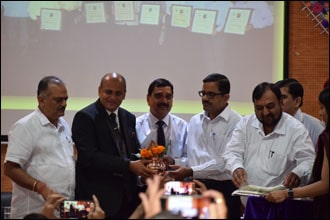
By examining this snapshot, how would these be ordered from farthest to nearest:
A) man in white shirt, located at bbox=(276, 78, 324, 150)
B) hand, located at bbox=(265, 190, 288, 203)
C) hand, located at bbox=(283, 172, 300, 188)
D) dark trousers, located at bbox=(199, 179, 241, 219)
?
man in white shirt, located at bbox=(276, 78, 324, 150) < dark trousers, located at bbox=(199, 179, 241, 219) < hand, located at bbox=(283, 172, 300, 188) < hand, located at bbox=(265, 190, 288, 203)

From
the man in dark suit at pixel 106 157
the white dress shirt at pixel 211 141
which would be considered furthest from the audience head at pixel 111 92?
the white dress shirt at pixel 211 141

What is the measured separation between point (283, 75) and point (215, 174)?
75.3 inches

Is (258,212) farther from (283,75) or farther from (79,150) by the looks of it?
(283,75)

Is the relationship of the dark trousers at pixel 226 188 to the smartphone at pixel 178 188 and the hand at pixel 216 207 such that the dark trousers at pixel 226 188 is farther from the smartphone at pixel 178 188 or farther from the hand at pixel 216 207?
the hand at pixel 216 207

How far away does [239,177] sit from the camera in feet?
12.6

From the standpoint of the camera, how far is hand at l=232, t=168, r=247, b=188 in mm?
3807

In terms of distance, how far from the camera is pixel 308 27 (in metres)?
6.12

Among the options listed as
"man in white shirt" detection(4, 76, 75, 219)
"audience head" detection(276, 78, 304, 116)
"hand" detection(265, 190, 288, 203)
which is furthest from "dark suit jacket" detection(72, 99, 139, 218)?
"audience head" detection(276, 78, 304, 116)

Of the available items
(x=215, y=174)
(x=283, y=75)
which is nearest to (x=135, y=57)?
(x=283, y=75)

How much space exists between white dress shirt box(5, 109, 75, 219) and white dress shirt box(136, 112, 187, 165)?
800mm

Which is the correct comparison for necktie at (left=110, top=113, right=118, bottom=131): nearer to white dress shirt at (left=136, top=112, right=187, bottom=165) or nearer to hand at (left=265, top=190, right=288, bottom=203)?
white dress shirt at (left=136, top=112, right=187, bottom=165)

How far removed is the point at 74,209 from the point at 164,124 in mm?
1550

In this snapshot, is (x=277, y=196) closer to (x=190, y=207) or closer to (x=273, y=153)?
(x=273, y=153)

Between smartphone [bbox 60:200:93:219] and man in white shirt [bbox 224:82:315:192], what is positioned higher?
man in white shirt [bbox 224:82:315:192]
